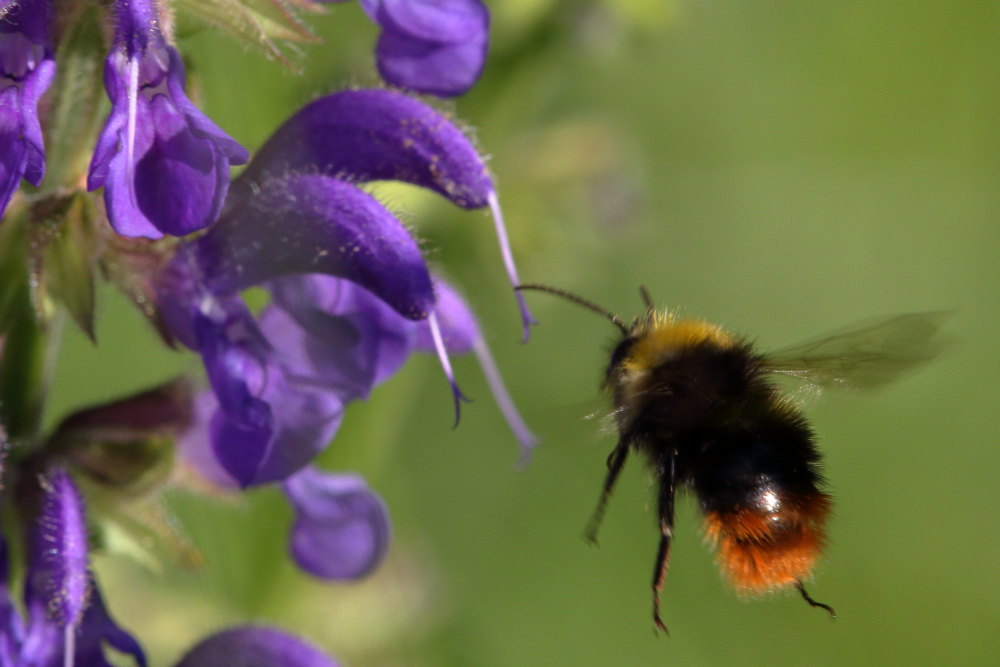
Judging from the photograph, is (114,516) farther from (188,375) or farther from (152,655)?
(152,655)

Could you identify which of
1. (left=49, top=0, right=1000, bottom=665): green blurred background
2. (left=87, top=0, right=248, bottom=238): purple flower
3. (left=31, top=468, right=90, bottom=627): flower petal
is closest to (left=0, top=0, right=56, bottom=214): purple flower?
(left=87, top=0, right=248, bottom=238): purple flower

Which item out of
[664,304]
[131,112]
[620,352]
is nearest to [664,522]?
[620,352]

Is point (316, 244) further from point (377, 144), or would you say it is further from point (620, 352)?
point (620, 352)

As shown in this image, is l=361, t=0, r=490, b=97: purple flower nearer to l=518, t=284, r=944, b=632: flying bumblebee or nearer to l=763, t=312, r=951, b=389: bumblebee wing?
l=518, t=284, r=944, b=632: flying bumblebee

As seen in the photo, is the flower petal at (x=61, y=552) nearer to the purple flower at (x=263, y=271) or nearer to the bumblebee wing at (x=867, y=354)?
the purple flower at (x=263, y=271)

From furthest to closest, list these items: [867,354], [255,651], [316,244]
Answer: [867,354], [255,651], [316,244]

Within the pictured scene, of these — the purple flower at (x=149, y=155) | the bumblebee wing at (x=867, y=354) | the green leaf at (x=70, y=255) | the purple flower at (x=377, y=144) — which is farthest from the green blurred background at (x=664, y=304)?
the purple flower at (x=149, y=155)

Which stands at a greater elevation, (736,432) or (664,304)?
(736,432)
